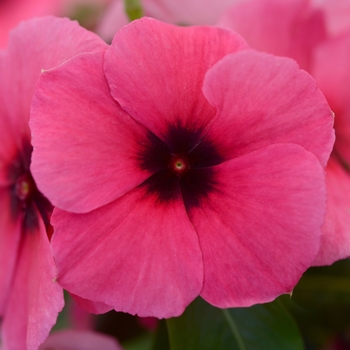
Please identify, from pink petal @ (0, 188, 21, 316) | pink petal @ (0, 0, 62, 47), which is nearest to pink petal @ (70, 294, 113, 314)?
pink petal @ (0, 188, 21, 316)

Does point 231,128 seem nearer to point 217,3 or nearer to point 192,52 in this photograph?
point 192,52

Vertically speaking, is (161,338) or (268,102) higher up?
(268,102)

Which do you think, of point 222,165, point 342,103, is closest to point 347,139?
point 342,103

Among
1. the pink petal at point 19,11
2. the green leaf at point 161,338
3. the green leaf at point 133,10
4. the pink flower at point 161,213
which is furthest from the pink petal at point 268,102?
the pink petal at point 19,11

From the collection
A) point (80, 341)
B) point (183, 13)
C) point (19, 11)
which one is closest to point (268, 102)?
point (80, 341)

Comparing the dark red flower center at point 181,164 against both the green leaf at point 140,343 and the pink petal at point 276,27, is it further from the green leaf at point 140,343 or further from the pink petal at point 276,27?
the green leaf at point 140,343

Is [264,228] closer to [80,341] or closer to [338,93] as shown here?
[338,93]
